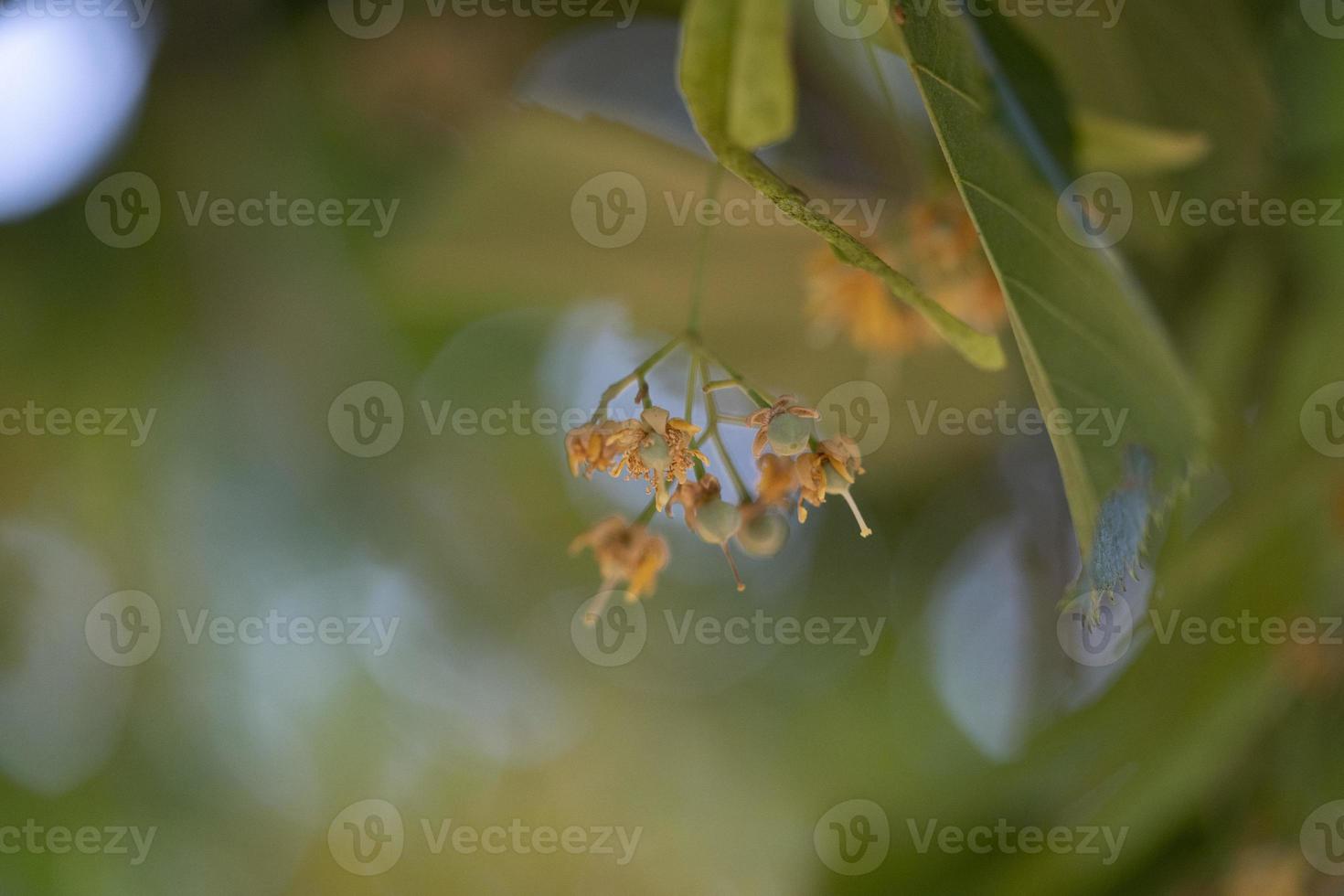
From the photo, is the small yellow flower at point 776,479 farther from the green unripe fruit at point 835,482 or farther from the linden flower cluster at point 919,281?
the linden flower cluster at point 919,281

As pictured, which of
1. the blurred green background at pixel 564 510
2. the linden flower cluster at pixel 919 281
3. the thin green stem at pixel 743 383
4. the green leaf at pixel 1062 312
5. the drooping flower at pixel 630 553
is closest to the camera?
the green leaf at pixel 1062 312

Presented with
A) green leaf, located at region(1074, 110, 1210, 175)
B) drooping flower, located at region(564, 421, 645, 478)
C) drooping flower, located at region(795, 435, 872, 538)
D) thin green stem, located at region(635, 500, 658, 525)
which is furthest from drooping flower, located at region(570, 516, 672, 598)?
green leaf, located at region(1074, 110, 1210, 175)

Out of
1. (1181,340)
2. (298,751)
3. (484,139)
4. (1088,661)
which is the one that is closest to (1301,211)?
(1181,340)

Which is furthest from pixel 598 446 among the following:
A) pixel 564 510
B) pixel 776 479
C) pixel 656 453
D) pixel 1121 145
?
pixel 564 510

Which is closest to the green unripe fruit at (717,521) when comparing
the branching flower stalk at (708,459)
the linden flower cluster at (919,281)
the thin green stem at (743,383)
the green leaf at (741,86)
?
the branching flower stalk at (708,459)

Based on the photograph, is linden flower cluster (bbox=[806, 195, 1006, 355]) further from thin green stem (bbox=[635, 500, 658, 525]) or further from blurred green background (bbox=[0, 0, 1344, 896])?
thin green stem (bbox=[635, 500, 658, 525])

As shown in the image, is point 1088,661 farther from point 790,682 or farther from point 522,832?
point 522,832

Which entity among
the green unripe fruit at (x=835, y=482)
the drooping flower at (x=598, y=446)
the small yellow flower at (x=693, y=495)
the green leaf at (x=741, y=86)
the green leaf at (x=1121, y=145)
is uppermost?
the green leaf at (x=1121, y=145)
